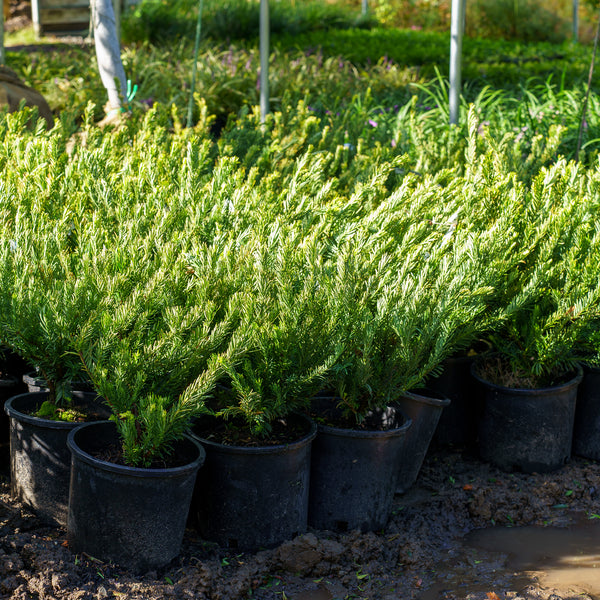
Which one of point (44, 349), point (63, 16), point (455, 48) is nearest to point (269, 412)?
point (44, 349)

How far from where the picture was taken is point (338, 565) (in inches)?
88.9

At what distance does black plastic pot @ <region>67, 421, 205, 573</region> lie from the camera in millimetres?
2023

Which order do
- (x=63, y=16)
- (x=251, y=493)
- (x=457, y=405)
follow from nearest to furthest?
(x=251, y=493) → (x=457, y=405) → (x=63, y=16)

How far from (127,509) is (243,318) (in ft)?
2.10

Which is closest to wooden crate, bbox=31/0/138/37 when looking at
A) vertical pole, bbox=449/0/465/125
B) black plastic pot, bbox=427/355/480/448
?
vertical pole, bbox=449/0/465/125

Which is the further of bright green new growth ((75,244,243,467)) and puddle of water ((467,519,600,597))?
puddle of water ((467,519,600,597))

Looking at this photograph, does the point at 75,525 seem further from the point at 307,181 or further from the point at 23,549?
the point at 307,181

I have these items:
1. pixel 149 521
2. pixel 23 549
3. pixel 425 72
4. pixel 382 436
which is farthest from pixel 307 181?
pixel 425 72

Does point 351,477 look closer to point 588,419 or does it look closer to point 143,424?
point 143,424

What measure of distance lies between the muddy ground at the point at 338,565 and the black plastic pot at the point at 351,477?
66 mm

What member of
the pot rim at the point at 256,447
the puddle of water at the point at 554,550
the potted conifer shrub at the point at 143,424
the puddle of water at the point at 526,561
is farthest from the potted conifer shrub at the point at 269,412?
the puddle of water at the point at 554,550

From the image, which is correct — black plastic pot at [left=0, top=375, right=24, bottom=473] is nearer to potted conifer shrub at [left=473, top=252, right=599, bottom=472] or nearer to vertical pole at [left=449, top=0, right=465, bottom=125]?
potted conifer shrub at [left=473, top=252, right=599, bottom=472]

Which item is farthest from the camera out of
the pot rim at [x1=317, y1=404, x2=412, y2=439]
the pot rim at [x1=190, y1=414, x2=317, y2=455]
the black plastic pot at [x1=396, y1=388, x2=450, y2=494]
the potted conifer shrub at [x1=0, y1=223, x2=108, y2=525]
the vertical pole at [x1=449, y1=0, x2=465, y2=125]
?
the vertical pole at [x1=449, y1=0, x2=465, y2=125]

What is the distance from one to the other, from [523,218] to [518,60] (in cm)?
820
